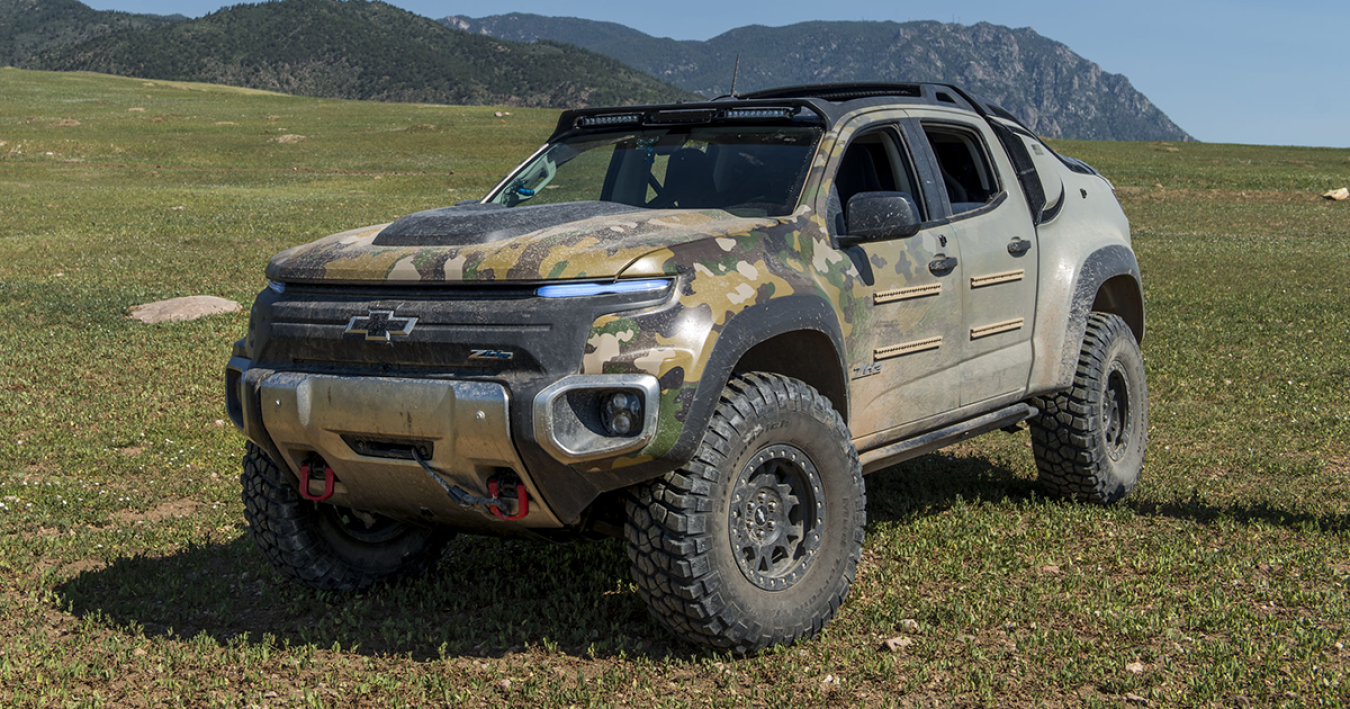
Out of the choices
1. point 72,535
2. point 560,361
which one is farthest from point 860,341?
point 72,535

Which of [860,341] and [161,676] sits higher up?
[860,341]

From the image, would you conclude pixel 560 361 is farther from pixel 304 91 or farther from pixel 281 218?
pixel 304 91

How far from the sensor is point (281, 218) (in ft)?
74.7

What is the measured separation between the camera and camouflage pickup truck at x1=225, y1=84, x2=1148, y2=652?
12.7ft

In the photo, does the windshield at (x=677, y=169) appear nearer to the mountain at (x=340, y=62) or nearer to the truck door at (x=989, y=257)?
the truck door at (x=989, y=257)

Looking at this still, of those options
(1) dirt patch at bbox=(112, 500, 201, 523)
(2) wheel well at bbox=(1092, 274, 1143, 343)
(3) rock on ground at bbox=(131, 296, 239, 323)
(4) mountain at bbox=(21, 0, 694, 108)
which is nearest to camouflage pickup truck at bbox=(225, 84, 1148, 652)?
(2) wheel well at bbox=(1092, 274, 1143, 343)

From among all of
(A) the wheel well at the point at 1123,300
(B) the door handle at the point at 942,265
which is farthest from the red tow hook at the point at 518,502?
(A) the wheel well at the point at 1123,300

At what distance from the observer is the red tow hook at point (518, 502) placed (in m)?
4.02

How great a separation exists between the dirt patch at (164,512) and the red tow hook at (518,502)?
3048mm

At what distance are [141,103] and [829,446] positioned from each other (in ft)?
197

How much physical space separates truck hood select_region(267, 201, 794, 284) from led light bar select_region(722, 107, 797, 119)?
0.65 meters

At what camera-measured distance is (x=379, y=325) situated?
13.4 feet

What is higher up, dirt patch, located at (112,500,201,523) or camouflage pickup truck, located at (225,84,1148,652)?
camouflage pickup truck, located at (225,84,1148,652)

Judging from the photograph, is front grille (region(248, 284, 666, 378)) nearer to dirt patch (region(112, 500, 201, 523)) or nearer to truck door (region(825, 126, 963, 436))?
truck door (region(825, 126, 963, 436))
